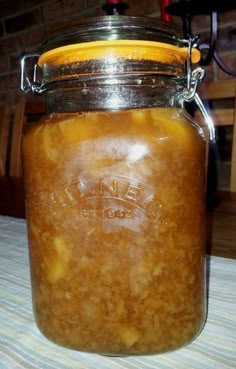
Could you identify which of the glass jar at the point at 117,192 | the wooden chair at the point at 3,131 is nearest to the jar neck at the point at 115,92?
the glass jar at the point at 117,192

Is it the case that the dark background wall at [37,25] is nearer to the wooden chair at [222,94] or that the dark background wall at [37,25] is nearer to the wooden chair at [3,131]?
the wooden chair at [222,94]

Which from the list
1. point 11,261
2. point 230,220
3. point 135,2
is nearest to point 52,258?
point 11,261

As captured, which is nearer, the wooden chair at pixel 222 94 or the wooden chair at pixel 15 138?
the wooden chair at pixel 222 94

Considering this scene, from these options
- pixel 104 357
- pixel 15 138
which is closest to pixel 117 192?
pixel 104 357

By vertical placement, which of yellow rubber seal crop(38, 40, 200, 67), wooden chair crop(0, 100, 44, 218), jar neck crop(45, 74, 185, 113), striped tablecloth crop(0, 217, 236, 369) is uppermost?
yellow rubber seal crop(38, 40, 200, 67)

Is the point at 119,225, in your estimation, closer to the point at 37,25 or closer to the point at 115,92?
the point at 115,92

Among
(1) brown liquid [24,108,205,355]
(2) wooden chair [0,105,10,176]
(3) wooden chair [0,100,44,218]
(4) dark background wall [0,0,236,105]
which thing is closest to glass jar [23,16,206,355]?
(1) brown liquid [24,108,205,355]

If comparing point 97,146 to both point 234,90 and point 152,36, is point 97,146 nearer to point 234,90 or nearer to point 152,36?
point 152,36

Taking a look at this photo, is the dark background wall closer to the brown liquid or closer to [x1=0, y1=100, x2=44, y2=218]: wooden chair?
[x1=0, y1=100, x2=44, y2=218]: wooden chair
